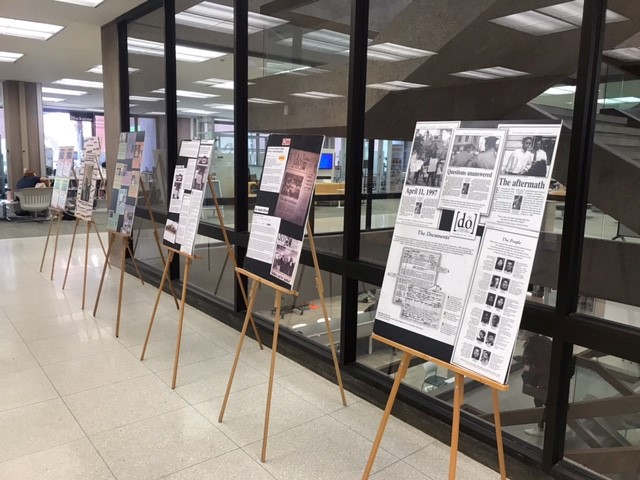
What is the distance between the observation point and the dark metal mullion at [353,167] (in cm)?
317

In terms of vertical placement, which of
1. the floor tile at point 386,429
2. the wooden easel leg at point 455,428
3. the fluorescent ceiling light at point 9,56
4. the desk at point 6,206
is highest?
the fluorescent ceiling light at point 9,56

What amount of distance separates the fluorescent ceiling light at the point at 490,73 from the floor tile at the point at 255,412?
7.04 ft

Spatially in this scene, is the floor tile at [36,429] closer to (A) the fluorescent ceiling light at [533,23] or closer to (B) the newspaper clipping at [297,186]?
(B) the newspaper clipping at [297,186]

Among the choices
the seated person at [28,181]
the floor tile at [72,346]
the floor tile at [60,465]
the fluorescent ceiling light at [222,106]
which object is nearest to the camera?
the floor tile at [60,465]

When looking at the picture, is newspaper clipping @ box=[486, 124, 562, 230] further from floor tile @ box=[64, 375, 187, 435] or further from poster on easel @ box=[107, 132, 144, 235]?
poster on easel @ box=[107, 132, 144, 235]

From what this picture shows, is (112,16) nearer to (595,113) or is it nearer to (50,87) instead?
(595,113)

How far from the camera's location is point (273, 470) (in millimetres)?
2512

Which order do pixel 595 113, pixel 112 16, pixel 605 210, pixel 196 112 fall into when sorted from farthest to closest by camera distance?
pixel 112 16
pixel 196 112
pixel 605 210
pixel 595 113

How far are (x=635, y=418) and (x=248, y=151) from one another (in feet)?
11.2

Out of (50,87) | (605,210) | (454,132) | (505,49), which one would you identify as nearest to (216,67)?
(505,49)

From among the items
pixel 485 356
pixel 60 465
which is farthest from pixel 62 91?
pixel 485 356

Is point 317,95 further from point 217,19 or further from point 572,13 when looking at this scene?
point 572,13

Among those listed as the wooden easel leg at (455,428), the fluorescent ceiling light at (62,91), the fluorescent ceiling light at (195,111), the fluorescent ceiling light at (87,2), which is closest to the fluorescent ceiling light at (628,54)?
the wooden easel leg at (455,428)

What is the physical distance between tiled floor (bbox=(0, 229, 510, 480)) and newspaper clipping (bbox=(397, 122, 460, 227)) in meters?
1.35
